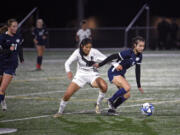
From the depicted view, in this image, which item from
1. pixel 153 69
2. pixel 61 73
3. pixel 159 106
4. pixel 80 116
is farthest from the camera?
pixel 153 69

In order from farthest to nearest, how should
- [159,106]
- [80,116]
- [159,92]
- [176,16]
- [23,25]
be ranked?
[176,16] → [23,25] → [159,92] → [159,106] → [80,116]

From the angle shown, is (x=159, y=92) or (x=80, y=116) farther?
(x=159, y=92)

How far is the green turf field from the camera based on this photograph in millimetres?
8891

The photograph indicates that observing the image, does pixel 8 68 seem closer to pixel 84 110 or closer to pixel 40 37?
pixel 84 110

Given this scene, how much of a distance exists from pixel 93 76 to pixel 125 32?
25.1 meters

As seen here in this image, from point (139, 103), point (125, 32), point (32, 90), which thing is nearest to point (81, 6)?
point (125, 32)

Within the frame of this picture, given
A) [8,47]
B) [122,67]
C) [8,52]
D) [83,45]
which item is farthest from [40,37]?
[83,45]

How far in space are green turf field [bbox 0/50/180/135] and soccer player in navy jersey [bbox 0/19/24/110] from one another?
630 mm

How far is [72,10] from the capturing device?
43812mm

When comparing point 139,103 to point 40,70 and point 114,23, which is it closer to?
point 40,70

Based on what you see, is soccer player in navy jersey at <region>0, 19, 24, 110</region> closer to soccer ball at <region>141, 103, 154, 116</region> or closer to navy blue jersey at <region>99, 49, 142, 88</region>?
navy blue jersey at <region>99, 49, 142, 88</region>

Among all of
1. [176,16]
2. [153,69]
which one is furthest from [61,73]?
[176,16]

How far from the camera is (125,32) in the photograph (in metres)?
35.1

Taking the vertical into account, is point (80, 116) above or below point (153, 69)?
above
